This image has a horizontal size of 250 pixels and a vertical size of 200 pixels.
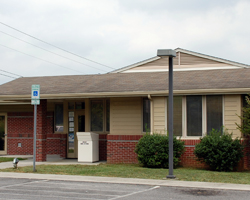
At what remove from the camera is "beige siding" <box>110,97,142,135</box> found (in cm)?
1722

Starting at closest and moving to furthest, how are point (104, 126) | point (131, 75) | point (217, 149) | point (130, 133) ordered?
point (217, 149) < point (130, 133) < point (104, 126) < point (131, 75)

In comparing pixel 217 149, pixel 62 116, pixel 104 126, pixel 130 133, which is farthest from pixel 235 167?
pixel 62 116

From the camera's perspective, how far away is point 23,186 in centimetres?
1088

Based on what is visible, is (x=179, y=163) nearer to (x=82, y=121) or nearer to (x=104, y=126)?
(x=104, y=126)

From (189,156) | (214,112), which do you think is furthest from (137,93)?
(189,156)

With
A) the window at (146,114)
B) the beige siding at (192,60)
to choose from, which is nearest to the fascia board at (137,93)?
the window at (146,114)

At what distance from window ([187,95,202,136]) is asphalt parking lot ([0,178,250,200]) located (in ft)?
17.6

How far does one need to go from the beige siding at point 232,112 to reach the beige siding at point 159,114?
7.70ft

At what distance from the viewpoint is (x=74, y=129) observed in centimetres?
1966

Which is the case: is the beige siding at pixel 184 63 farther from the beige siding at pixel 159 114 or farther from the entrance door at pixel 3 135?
the entrance door at pixel 3 135

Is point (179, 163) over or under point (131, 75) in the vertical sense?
under

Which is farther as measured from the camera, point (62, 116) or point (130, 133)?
point (62, 116)

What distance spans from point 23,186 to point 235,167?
7814 millimetres

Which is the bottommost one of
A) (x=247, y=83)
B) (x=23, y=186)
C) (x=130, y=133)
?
(x=23, y=186)
